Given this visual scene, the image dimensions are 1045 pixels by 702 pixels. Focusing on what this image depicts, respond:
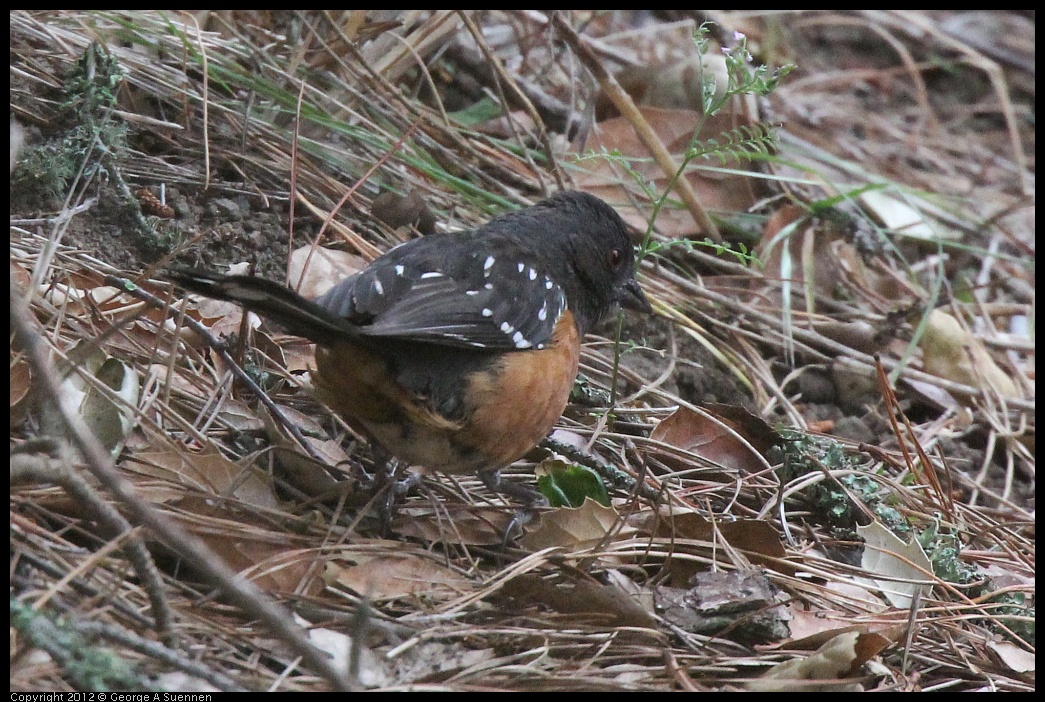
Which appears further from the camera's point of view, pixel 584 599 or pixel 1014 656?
pixel 1014 656

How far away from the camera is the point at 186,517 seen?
2139 mm

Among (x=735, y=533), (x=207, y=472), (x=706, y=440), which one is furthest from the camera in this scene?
(x=706, y=440)

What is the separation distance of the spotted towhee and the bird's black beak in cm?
32

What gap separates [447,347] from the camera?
236 centimetres

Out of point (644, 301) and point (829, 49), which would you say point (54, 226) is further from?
point (829, 49)

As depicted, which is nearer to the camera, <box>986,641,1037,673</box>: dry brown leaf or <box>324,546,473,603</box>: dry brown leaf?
<box>324,546,473,603</box>: dry brown leaf

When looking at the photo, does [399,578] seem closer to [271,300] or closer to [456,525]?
[456,525]

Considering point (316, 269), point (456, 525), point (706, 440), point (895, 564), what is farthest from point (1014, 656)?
point (316, 269)

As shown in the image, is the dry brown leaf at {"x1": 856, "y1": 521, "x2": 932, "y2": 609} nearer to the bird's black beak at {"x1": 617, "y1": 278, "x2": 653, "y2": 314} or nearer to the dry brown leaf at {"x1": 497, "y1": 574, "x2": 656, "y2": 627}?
the dry brown leaf at {"x1": 497, "y1": 574, "x2": 656, "y2": 627}

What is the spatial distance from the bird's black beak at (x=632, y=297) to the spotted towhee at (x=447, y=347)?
32 centimetres

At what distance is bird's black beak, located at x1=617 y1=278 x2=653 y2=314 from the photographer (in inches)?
122

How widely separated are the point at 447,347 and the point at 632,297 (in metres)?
0.95

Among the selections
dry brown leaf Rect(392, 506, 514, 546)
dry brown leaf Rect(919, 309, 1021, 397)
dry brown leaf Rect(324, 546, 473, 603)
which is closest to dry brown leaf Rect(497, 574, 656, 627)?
dry brown leaf Rect(324, 546, 473, 603)

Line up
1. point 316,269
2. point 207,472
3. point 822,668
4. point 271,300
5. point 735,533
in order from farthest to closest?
point 316,269 < point 735,533 < point 207,472 < point 822,668 < point 271,300
